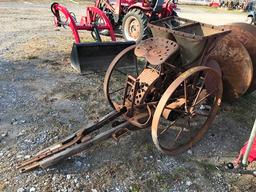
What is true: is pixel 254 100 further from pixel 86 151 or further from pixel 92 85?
pixel 86 151

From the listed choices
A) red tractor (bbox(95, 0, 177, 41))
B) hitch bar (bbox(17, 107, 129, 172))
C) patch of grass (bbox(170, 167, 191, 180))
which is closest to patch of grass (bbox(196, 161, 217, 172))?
patch of grass (bbox(170, 167, 191, 180))

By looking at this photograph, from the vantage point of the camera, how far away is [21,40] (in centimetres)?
730

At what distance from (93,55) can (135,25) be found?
2325 millimetres

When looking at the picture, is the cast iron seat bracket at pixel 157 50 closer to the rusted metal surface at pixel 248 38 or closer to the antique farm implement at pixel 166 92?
the antique farm implement at pixel 166 92

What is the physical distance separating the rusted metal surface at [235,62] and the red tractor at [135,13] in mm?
3049

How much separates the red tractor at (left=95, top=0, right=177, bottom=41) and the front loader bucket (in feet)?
5.51

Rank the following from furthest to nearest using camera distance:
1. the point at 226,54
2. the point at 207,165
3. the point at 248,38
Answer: the point at 248,38
the point at 226,54
the point at 207,165

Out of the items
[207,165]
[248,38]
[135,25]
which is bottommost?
[207,165]

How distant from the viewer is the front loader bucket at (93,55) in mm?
5359

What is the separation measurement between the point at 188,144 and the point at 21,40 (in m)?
5.36

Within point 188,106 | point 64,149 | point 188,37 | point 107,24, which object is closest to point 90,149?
point 64,149

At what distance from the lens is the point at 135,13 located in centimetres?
720

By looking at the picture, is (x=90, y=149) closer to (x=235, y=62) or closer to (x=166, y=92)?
(x=166, y=92)

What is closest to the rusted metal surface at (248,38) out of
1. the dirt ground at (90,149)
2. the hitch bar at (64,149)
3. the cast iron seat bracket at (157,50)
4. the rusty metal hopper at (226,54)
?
the rusty metal hopper at (226,54)
